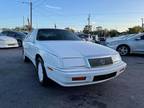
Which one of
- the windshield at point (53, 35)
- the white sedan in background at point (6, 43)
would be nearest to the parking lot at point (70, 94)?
the windshield at point (53, 35)

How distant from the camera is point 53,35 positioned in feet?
17.5

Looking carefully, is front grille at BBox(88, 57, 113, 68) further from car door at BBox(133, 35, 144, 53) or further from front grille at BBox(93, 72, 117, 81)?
car door at BBox(133, 35, 144, 53)

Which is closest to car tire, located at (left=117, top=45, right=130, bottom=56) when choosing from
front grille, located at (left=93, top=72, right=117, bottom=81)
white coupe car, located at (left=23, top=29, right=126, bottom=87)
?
white coupe car, located at (left=23, top=29, right=126, bottom=87)

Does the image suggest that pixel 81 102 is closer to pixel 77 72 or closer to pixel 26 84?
pixel 77 72

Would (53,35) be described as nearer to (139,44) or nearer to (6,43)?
(139,44)

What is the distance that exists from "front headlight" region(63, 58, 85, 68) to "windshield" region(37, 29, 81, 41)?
1.77 metres

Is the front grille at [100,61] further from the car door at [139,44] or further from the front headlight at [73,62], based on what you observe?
the car door at [139,44]

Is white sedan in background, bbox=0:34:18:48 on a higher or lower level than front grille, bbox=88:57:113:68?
higher

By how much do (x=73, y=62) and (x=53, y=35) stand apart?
79.4 inches

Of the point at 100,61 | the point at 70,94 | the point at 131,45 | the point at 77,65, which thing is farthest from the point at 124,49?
the point at 77,65

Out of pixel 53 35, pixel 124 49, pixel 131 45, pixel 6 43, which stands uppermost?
pixel 53 35

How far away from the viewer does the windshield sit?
518 centimetres

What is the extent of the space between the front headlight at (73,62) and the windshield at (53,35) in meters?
1.77

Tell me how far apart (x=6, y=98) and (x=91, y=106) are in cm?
166
